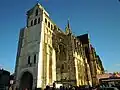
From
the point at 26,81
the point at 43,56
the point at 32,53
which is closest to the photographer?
the point at 43,56

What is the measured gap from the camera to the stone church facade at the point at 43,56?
114ft

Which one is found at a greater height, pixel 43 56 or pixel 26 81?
pixel 43 56

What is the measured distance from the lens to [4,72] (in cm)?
4900

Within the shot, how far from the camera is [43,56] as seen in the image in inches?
1416

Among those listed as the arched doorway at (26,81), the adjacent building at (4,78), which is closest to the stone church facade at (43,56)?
the arched doorway at (26,81)

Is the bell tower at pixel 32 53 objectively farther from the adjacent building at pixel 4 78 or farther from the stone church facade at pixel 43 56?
the adjacent building at pixel 4 78

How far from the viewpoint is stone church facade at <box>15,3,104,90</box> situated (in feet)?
114

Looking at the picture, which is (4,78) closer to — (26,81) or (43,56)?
(26,81)

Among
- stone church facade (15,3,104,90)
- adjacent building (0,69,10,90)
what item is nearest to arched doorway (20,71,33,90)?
stone church facade (15,3,104,90)

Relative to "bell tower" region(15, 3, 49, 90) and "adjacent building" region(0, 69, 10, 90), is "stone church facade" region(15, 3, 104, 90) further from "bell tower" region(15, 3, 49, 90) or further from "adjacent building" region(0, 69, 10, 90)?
"adjacent building" region(0, 69, 10, 90)

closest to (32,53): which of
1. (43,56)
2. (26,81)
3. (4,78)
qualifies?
(43,56)

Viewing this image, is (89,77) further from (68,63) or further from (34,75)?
(34,75)

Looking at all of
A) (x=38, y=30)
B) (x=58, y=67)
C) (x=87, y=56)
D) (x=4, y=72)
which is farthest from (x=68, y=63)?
(x=4, y=72)

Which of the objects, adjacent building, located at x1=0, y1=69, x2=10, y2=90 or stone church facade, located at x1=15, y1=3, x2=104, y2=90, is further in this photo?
adjacent building, located at x1=0, y1=69, x2=10, y2=90
